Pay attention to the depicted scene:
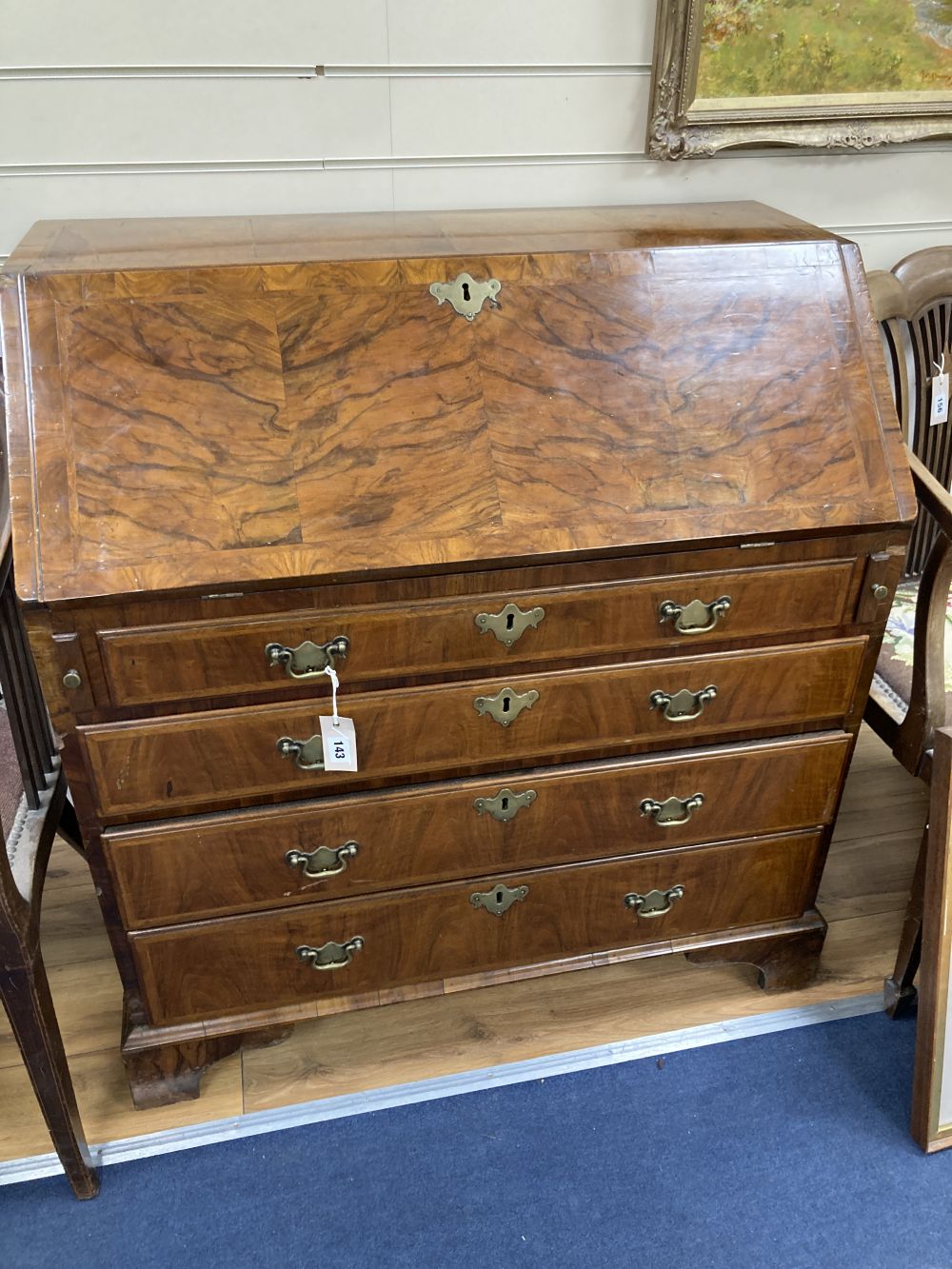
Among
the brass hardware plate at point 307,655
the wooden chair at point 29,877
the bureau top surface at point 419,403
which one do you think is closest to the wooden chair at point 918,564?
the bureau top surface at point 419,403

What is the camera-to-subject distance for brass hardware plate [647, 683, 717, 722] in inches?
60.1

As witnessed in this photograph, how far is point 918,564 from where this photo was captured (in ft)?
6.96

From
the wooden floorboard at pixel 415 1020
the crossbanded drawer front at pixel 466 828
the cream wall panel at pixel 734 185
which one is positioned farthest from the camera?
the cream wall panel at pixel 734 185

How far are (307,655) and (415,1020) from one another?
0.89 m

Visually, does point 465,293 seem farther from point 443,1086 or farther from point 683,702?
point 443,1086

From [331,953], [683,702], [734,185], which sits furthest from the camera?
[734,185]

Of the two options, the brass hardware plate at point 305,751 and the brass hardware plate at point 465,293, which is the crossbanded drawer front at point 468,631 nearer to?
the brass hardware plate at point 305,751

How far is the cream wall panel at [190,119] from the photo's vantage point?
5.48ft

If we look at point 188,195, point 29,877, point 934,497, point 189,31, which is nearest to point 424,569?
point 29,877

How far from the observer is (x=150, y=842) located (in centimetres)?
144

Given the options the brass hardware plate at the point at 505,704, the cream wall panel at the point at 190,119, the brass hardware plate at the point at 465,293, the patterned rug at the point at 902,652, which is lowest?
the patterned rug at the point at 902,652

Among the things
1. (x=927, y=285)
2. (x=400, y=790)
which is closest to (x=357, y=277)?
(x=400, y=790)

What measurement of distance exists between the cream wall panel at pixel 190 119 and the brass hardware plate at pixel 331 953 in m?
1.38

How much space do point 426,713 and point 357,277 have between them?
63 centimetres
